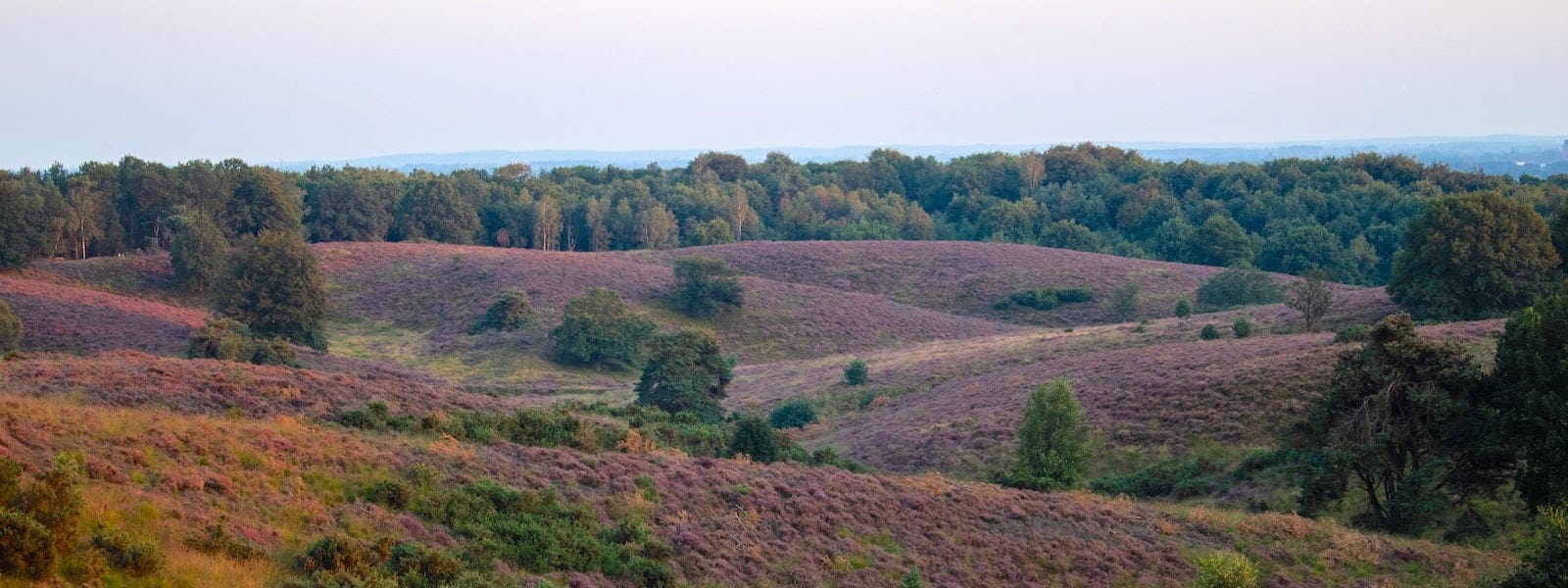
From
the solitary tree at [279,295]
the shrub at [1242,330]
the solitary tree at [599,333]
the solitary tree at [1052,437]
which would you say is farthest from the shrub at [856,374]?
the solitary tree at [279,295]

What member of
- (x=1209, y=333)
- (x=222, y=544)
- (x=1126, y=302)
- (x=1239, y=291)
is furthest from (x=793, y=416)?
(x=1239, y=291)

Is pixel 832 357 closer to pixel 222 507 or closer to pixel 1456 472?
pixel 1456 472

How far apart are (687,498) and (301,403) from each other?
7985mm

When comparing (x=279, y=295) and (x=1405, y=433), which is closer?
(x=1405, y=433)

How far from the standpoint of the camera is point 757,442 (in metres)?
25.0

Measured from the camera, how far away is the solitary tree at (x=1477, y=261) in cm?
3938

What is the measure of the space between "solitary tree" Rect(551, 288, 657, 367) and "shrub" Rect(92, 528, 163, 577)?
127 feet

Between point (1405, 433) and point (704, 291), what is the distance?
43.1 meters

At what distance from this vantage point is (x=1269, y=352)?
32219 millimetres

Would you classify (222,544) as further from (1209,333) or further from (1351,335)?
(1209,333)

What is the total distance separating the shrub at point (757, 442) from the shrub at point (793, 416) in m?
12.0

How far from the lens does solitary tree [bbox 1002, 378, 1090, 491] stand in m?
24.9

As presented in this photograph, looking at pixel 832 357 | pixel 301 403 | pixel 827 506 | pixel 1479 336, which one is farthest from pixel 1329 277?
pixel 301 403

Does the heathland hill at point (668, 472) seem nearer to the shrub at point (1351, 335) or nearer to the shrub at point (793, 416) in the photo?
the shrub at point (1351, 335)
